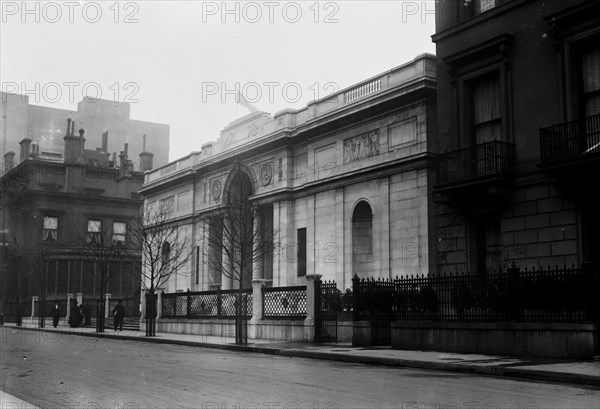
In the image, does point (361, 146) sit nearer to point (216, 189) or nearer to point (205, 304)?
point (205, 304)

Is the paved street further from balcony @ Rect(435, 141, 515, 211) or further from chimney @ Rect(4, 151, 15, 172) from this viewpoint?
chimney @ Rect(4, 151, 15, 172)

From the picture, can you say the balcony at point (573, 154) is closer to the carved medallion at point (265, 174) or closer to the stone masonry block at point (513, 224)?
the stone masonry block at point (513, 224)

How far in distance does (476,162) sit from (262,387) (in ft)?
43.8

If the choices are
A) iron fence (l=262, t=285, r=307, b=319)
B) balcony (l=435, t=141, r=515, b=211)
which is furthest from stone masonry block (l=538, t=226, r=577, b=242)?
iron fence (l=262, t=285, r=307, b=319)

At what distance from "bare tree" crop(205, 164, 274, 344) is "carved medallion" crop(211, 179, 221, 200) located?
1207 millimetres

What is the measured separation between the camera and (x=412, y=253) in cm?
2934

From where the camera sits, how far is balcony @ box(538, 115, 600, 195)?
1833 centimetres

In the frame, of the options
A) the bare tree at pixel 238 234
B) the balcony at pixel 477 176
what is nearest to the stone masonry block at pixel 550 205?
the balcony at pixel 477 176

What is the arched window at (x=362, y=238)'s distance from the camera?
108 ft

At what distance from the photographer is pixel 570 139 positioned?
739 inches

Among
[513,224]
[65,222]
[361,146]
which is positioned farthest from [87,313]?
[513,224]

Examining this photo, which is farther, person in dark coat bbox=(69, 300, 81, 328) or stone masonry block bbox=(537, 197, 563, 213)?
person in dark coat bbox=(69, 300, 81, 328)

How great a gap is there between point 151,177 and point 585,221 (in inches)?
1611

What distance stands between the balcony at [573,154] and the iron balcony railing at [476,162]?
1508 millimetres
